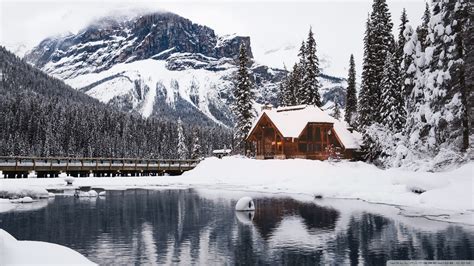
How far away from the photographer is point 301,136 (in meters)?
59.2

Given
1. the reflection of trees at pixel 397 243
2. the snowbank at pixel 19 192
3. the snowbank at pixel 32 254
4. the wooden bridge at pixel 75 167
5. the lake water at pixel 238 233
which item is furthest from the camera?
the wooden bridge at pixel 75 167

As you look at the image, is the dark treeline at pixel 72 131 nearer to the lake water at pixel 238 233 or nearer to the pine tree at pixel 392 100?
the pine tree at pixel 392 100

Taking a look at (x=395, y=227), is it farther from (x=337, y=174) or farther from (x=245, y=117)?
(x=245, y=117)

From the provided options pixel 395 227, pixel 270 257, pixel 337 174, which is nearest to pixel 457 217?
pixel 395 227

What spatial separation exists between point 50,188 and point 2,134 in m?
68.7

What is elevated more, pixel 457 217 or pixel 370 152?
pixel 370 152

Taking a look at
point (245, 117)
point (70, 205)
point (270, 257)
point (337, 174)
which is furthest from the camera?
point (245, 117)

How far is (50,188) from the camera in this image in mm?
45719

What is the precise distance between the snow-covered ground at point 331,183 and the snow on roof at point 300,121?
723 centimetres

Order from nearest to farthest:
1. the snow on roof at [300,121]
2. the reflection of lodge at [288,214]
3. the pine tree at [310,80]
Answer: the reflection of lodge at [288,214], the snow on roof at [300,121], the pine tree at [310,80]

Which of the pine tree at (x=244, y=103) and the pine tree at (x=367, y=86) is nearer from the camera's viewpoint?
the pine tree at (x=367, y=86)

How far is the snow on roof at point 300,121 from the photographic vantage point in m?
58.8

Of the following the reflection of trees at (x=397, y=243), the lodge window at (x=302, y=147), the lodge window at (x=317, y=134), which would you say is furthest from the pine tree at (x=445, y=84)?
the lodge window at (x=317, y=134)

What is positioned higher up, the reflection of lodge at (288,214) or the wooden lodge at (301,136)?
the wooden lodge at (301,136)
